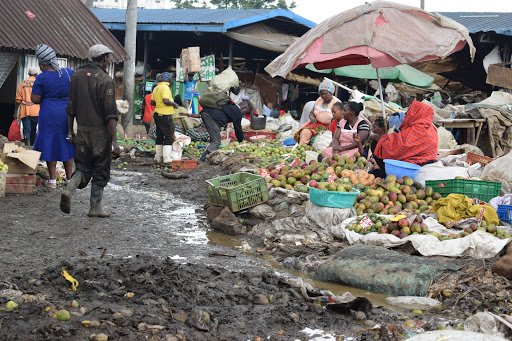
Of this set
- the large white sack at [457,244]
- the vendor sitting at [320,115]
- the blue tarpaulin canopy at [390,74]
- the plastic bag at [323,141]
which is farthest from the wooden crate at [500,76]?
the large white sack at [457,244]

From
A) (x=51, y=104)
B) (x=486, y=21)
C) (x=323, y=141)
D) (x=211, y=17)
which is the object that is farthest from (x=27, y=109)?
(x=486, y=21)

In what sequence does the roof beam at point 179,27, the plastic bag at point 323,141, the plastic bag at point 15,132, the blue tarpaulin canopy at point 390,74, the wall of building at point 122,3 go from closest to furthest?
1. the plastic bag at point 323,141
2. the plastic bag at point 15,132
3. the blue tarpaulin canopy at point 390,74
4. the roof beam at point 179,27
5. the wall of building at point 122,3

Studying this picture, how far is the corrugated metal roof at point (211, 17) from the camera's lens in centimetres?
2261

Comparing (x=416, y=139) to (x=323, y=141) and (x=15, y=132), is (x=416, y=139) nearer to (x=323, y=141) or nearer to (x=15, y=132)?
(x=323, y=141)

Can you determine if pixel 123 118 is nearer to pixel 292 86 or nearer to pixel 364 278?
pixel 292 86

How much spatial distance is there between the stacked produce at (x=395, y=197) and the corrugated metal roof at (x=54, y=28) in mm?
10600

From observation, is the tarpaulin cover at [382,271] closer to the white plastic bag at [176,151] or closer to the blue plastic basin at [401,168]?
the blue plastic basin at [401,168]

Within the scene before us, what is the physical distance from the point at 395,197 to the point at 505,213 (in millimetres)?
1261

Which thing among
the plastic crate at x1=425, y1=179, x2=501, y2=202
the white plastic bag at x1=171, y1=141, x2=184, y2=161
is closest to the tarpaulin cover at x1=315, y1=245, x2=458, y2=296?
the plastic crate at x1=425, y1=179, x2=501, y2=202

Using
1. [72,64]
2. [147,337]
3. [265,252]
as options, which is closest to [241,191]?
[265,252]

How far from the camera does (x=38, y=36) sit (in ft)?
58.1

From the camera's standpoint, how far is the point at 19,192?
10461 millimetres

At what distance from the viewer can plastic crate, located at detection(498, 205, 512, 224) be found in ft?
27.5

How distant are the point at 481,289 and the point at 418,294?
0.53 m
